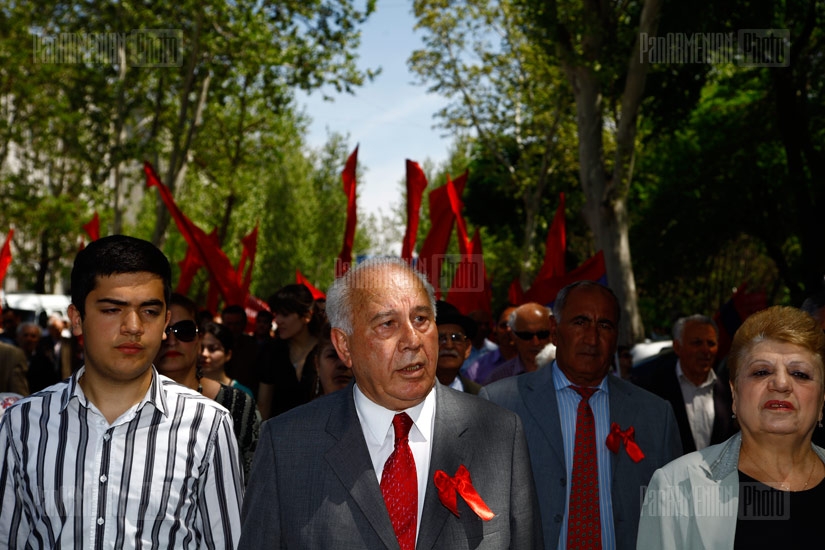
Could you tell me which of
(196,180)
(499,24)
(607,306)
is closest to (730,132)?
(499,24)

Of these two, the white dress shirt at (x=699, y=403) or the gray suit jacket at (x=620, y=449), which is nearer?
the gray suit jacket at (x=620, y=449)

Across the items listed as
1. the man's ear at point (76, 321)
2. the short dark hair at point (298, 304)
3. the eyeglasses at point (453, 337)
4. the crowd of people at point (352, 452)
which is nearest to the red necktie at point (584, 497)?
the crowd of people at point (352, 452)

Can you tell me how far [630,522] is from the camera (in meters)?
4.48

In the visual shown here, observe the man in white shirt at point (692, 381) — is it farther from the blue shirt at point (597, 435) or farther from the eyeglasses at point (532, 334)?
the blue shirt at point (597, 435)

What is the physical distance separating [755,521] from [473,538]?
968 mm

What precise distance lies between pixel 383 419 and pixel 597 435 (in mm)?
1816

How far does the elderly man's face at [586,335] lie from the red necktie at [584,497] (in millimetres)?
295

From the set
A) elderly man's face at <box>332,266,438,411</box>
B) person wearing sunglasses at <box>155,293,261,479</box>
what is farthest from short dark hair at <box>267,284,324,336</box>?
elderly man's face at <box>332,266,438,411</box>

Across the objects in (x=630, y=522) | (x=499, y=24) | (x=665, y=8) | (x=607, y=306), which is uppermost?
(x=499, y=24)

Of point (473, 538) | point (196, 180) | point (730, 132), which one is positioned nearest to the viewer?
point (473, 538)

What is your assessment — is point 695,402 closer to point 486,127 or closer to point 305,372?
point 305,372

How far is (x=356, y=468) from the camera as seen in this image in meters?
3.05

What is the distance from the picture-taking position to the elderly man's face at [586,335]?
15.8 feet

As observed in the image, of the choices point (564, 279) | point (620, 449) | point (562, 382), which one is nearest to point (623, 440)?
point (620, 449)
